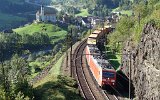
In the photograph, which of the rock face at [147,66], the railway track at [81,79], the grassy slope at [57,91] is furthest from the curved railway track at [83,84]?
the rock face at [147,66]

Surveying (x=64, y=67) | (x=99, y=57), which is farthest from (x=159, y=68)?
(x=64, y=67)

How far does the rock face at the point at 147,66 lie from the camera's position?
46197 millimetres

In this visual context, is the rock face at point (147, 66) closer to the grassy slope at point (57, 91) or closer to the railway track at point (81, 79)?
the railway track at point (81, 79)

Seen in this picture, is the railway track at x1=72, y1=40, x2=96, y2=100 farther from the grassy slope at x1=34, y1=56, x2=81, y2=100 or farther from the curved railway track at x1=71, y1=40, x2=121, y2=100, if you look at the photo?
the grassy slope at x1=34, y1=56, x2=81, y2=100

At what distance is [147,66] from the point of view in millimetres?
50062

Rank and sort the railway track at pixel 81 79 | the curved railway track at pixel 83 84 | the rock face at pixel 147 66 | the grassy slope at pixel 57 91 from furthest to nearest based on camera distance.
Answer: the railway track at pixel 81 79, the curved railway track at pixel 83 84, the grassy slope at pixel 57 91, the rock face at pixel 147 66

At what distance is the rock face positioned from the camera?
4620 centimetres

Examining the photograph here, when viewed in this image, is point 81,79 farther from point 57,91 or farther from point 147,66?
point 147,66

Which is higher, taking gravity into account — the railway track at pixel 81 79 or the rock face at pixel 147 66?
the rock face at pixel 147 66

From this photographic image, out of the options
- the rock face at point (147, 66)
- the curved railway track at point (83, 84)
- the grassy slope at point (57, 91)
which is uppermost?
the rock face at point (147, 66)

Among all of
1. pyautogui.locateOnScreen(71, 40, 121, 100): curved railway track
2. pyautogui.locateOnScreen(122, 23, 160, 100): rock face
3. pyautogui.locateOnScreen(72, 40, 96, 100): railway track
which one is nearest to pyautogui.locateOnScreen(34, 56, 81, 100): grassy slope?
pyautogui.locateOnScreen(72, 40, 96, 100): railway track

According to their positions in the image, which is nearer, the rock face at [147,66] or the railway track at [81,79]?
the rock face at [147,66]

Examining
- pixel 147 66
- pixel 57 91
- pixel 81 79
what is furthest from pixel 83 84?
pixel 147 66

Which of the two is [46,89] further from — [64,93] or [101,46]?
[101,46]
